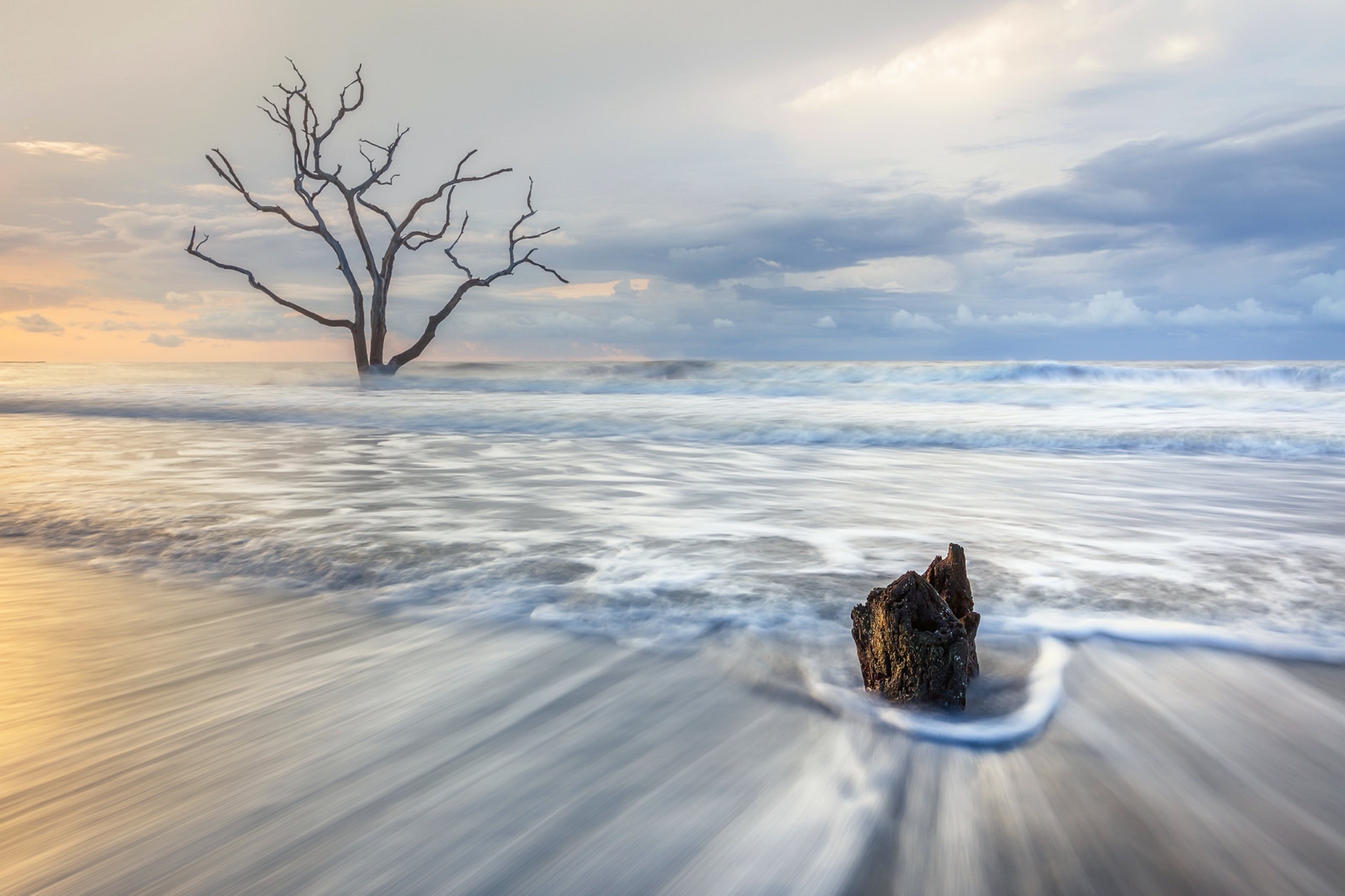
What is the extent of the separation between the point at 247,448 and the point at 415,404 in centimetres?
349

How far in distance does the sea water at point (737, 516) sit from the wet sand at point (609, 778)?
12cm

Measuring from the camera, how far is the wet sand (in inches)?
28.0

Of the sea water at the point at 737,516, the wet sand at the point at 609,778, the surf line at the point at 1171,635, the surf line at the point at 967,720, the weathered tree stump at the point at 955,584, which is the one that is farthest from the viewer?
the sea water at the point at 737,516

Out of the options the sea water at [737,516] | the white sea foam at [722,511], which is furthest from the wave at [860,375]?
the sea water at [737,516]

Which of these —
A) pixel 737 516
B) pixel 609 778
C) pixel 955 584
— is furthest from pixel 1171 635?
pixel 737 516

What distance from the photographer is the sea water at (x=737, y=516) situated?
143 cm

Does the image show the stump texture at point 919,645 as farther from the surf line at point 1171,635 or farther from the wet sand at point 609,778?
the surf line at point 1171,635

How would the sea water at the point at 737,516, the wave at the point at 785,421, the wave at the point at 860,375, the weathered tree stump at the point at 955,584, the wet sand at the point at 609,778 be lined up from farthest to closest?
the wave at the point at 860,375
the wave at the point at 785,421
the sea water at the point at 737,516
the weathered tree stump at the point at 955,584
the wet sand at the point at 609,778

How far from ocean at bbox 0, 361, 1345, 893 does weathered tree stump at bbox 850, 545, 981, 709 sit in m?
0.04

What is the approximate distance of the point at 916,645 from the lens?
39.0 inches

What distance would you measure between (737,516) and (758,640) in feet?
3.81

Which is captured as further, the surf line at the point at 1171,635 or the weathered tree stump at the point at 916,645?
the surf line at the point at 1171,635

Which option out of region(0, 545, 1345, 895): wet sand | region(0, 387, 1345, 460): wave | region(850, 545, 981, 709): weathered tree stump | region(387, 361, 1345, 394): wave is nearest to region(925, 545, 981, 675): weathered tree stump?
region(850, 545, 981, 709): weathered tree stump

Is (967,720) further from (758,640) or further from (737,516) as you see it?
(737,516)
